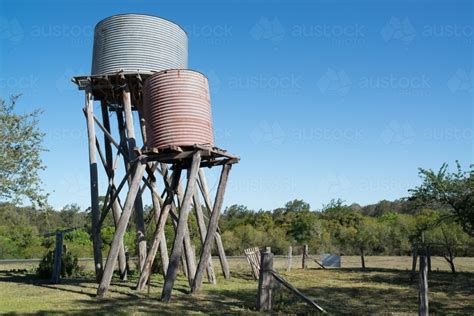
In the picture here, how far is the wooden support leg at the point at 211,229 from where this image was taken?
12852 mm

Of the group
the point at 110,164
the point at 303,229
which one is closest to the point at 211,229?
the point at 110,164

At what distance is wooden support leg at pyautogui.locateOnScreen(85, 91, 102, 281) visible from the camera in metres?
15.0

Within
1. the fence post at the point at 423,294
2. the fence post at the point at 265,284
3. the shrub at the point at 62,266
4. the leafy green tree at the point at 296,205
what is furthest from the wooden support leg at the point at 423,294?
the leafy green tree at the point at 296,205

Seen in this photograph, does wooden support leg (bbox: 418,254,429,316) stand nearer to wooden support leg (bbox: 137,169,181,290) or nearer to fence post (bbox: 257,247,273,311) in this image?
fence post (bbox: 257,247,273,311)

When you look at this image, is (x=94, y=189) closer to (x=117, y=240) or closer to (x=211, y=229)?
(x=117, y=240)

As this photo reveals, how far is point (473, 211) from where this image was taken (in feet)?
73.3

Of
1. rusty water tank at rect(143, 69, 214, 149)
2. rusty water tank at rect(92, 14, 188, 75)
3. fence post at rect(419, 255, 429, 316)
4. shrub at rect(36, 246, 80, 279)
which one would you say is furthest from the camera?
shrub at rect(36, 246, 80, 279)

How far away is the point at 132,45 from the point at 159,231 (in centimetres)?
650

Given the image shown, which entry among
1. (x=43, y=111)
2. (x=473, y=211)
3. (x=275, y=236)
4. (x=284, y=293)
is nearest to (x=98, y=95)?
(x=43, y=111)

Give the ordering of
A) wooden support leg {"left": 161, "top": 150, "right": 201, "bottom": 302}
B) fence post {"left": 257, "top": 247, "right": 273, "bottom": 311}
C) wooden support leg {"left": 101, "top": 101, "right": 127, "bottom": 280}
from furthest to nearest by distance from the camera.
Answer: wooden support leg {"left": 101, "top": 101, "right": 127, "bottom": 280} < wooden support leg {"left": 161, "top": 150, "right": 201, "bottom": 302} < fence post {"left": 257, "top": 247, "right": 273, "bottom": 311}

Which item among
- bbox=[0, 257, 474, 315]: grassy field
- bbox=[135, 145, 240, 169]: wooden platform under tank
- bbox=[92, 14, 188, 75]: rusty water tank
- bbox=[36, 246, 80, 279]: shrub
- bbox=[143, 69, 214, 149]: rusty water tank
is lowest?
bbox=[0, 257, 474, 315]: grassy field

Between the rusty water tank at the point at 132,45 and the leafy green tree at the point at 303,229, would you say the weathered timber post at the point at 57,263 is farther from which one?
the leafy green tree at the point at 303,229

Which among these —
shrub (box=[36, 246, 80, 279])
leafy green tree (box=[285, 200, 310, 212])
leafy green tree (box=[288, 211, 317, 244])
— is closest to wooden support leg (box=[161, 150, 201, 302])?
shrub (box=[36, 246, 80, 279])

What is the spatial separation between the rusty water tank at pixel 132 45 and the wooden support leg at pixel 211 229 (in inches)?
176
